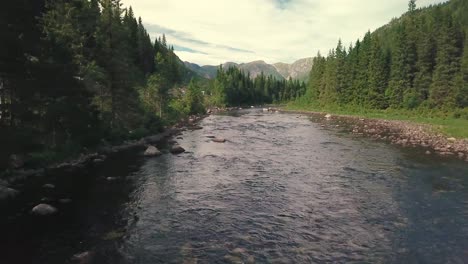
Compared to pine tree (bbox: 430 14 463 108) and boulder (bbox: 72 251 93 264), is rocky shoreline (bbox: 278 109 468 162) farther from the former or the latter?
boulder (bbox: 72 251 93 264)

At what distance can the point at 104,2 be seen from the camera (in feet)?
136

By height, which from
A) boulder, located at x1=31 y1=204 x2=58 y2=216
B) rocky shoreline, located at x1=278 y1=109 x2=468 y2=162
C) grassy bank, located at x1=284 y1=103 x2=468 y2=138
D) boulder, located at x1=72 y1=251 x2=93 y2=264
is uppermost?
grassy bank, located at x1=284 y1=103 x2=468 y2=138

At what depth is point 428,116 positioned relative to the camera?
65.6 metres

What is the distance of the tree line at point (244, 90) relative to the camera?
152 meters

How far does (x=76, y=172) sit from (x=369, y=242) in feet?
72.2

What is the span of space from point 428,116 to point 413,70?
20899 mm

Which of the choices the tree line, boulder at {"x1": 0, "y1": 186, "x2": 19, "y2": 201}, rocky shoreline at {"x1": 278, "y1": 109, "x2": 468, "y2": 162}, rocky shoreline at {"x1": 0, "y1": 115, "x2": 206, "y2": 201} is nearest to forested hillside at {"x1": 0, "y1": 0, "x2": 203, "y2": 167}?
rocky shoreline at {"x1": 0, "y1": 115, "x2": 206, "y2": 201}

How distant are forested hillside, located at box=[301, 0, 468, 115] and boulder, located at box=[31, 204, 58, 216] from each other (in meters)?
64.8

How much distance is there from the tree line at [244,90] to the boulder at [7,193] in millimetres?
120809

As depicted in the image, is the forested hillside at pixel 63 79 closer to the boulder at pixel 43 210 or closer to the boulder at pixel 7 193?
the boulder at pixel 7 193

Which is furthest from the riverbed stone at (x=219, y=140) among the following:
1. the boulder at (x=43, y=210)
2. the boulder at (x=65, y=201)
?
the boulder at (x=43, y=210)

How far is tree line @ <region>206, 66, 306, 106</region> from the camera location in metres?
152

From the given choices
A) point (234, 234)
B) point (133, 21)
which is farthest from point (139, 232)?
point (133, 21)

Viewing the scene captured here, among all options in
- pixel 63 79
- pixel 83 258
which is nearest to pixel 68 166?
pixel 63 79
